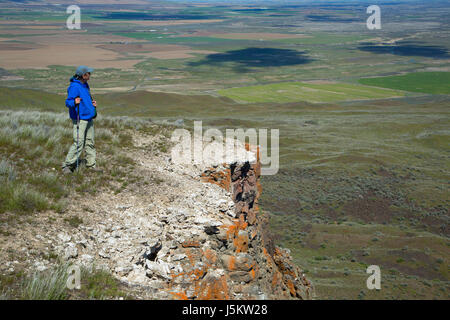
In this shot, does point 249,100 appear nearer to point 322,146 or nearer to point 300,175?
point 322,146

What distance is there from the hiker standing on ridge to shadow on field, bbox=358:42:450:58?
17802 cm

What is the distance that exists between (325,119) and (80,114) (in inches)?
2288

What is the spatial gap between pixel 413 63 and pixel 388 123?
101 m

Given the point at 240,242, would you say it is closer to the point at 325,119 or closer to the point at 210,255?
the point at 210,255

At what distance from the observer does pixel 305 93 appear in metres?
93.8

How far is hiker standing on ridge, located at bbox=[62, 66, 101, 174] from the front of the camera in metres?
8.99

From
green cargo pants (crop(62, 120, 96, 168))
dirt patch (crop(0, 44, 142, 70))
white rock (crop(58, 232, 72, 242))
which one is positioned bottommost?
white rock (crop(58, 232, 72, 242))

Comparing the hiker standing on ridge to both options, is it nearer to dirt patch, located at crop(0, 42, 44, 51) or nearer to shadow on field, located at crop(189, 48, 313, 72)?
shadow on field, located at crop(189, 48, 313, 72)

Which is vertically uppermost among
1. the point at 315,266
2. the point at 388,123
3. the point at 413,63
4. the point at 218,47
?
the point at 218,47

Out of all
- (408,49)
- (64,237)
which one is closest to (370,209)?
(64,237)

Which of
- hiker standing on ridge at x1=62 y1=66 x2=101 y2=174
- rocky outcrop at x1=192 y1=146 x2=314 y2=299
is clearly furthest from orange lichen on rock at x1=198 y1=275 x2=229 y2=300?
hiker standing on ridge at x1=62 y1=66 x2=101 y2=174

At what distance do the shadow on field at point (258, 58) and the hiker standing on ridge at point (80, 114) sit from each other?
125 meters

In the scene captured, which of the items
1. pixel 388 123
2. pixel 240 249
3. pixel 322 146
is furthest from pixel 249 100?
pixel 240 249
